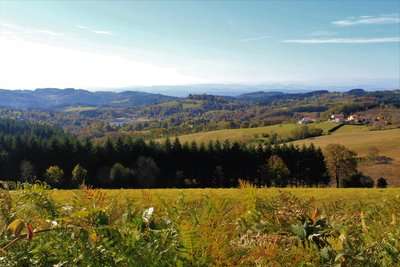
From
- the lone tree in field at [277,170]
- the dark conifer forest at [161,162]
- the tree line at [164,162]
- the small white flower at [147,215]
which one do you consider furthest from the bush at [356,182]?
the small white flower at [147,215]

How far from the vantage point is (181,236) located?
56.6 inches

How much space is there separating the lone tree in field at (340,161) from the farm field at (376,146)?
15.2 meters

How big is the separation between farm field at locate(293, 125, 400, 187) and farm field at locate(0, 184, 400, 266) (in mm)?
76677

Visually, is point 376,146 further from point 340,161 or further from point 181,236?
point 181,236

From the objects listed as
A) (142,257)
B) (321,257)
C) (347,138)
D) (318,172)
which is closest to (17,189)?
(142,257)

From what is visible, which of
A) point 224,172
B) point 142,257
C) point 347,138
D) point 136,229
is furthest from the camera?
point 347,138

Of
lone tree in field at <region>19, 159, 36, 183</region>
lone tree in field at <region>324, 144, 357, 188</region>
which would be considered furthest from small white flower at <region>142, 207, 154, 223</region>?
lone tree in field at <region>324, 144, 357, 188</region>

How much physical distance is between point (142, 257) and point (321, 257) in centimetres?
82

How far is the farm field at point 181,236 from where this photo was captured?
151 centimetres

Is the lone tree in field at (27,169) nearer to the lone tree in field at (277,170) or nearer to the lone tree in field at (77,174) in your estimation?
the lone tree in field at (77,174)

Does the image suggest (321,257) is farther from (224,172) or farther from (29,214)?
(224,172)

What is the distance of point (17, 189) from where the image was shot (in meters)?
2.06

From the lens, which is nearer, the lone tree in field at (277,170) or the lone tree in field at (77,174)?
the lone tree in field at (77,174)

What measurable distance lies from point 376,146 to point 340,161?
5318 centimetres
